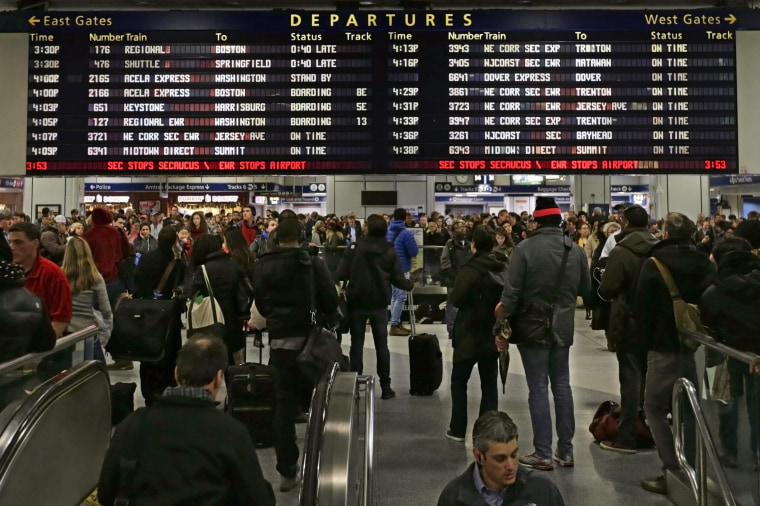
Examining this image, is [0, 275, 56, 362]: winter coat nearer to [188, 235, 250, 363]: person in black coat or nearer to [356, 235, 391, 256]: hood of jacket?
[188, 235, 250, 363]: person in black coat

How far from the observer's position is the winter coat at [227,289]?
5.88 m

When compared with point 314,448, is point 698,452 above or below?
below

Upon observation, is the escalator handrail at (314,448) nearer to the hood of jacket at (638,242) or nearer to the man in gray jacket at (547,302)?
the man in gray jacket at (547,302)

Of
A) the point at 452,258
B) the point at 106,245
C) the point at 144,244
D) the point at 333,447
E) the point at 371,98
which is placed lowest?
the point at 333,447

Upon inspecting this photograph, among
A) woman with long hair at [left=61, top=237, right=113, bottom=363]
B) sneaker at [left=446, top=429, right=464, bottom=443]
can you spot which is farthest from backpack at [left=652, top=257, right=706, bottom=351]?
woman with long hair at [left=61, top=237, right=113, bottom=363]

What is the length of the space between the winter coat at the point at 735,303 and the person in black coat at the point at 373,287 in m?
3.17

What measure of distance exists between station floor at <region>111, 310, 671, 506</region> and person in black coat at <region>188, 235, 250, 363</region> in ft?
3.43

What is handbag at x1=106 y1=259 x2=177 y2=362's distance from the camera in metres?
5.81

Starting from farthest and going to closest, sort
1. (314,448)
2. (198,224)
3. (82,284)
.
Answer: (198,224) → (82,284) → (314,448)

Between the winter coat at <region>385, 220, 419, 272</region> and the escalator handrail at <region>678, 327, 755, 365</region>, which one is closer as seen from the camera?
the escalator handrail at <region>678, 327, 755, 365</region>

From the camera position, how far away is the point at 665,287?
16.1ft

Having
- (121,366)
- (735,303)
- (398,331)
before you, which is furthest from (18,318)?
(398,331)

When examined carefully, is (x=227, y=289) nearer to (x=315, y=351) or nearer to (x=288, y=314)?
(x=288, y=314)

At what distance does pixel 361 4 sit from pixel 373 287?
609cm
